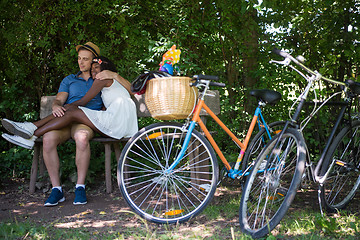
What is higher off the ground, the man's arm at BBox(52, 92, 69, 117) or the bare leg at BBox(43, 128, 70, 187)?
the man's arm at BBox(52, 92, 69, 117)

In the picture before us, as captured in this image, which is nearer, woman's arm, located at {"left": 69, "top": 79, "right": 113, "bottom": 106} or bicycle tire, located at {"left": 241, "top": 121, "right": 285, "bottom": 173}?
bicycle tire, located at {"left": 241, "top": 121, "right": 285, "bottom": 173}

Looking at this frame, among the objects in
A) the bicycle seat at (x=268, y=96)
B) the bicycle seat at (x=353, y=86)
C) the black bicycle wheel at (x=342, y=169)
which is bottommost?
the black bicycle wheel at (x=342, y=169)

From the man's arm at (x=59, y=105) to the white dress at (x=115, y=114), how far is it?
211 millimetres

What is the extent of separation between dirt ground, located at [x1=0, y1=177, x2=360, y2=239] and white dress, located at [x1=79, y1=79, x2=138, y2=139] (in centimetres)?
74

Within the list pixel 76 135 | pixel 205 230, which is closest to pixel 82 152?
pixel 76 135

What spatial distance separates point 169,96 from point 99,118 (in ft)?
4.64

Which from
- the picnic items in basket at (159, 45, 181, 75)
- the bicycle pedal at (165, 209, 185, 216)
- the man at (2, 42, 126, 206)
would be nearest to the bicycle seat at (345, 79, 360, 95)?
the picnic items in basket at (159, 45, 181, 75)

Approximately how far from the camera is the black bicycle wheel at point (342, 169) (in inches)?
125

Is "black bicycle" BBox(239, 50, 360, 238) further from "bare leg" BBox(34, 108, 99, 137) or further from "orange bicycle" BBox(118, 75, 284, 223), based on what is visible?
"bare leg" BBox(34, 108, 99, 137)

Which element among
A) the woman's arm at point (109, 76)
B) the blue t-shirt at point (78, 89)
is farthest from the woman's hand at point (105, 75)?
the blue t-shirt at point (78, 89)

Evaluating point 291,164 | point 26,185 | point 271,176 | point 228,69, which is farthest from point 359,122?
point 26,185

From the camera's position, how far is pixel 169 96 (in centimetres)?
291

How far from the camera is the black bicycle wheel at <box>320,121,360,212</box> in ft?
10.4

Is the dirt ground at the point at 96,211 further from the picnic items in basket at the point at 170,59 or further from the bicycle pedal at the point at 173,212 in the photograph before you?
the picnic items in basket at the point at 170,59
